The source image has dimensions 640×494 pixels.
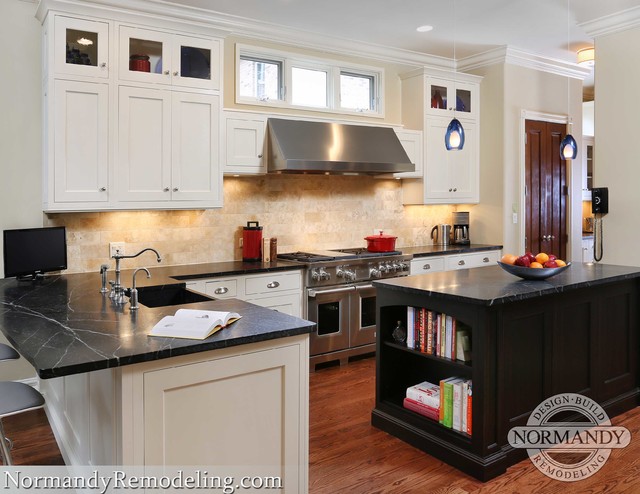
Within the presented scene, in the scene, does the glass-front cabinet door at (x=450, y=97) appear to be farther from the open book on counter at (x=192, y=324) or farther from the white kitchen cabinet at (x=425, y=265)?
the open book on counter at (x=192, y=324)

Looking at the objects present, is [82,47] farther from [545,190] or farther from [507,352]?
[545,190]

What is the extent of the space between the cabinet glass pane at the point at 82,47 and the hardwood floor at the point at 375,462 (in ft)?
7.83

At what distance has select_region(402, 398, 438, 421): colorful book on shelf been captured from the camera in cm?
315

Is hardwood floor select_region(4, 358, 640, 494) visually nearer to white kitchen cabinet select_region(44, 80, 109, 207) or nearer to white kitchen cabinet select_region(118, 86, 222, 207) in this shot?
white kitchen cabinet select_region(44, 80, 109, 207)

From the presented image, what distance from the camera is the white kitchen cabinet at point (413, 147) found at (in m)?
5.51

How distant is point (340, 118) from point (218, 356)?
3.71 metres

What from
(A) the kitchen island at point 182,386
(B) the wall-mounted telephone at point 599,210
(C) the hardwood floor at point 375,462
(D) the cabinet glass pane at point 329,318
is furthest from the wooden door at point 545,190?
(A) the kitchen island at point 182,386

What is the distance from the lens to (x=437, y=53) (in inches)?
232

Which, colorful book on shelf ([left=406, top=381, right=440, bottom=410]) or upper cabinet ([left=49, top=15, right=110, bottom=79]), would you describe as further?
upper cabinet ([left=49, top=15, right=110, bottom=79])

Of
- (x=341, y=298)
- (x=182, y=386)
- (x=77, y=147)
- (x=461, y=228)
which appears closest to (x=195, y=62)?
(x=77, y=147)

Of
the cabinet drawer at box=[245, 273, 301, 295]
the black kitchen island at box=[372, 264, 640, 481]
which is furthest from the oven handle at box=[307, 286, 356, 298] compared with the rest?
the black kitchen island at box=[372, 264, 640, 481]

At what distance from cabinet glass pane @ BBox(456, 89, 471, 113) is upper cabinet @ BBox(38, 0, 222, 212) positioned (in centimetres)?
280

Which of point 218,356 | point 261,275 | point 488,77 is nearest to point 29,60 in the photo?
point 261,275

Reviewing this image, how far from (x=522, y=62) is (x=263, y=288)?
388cm
